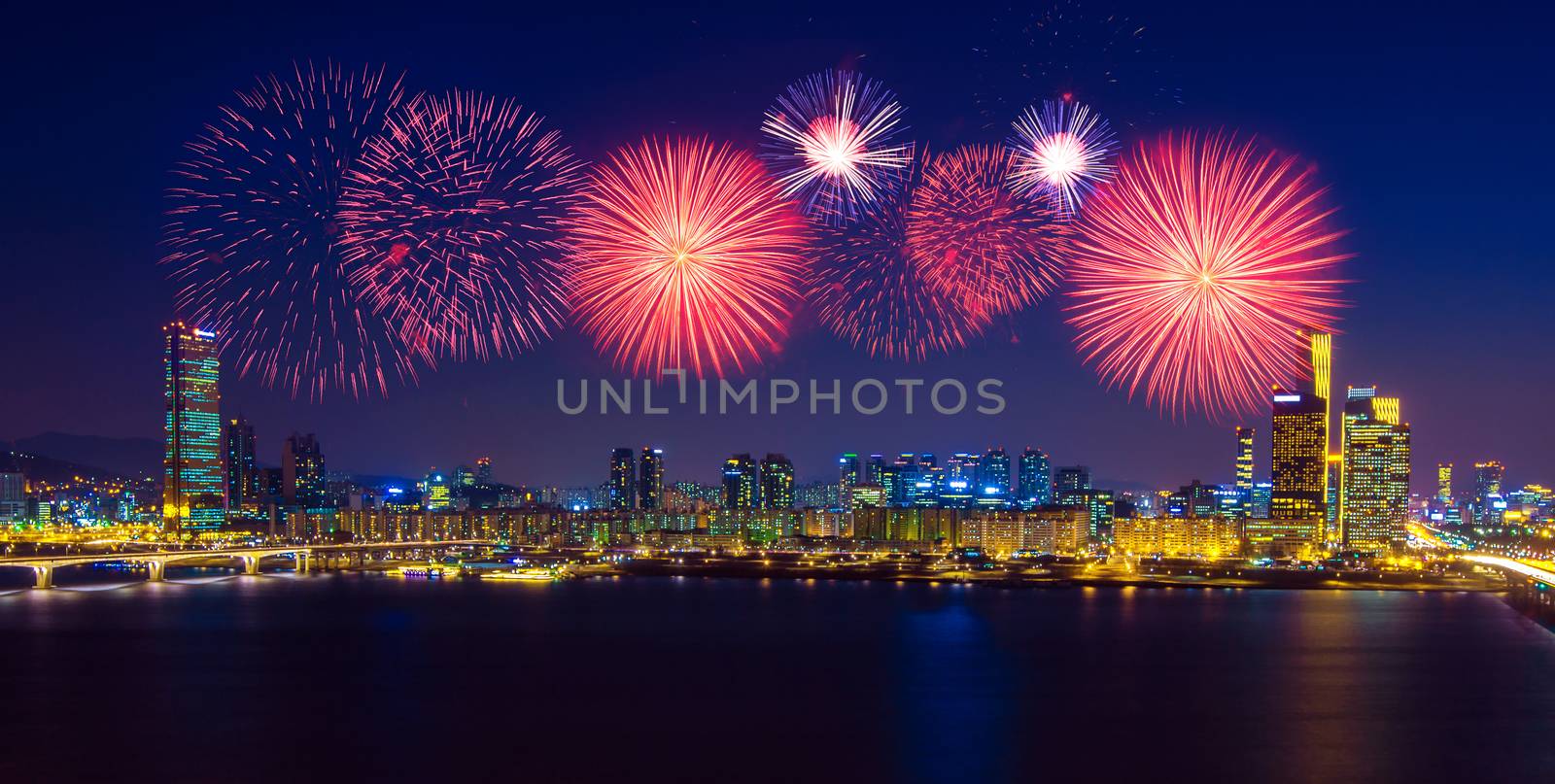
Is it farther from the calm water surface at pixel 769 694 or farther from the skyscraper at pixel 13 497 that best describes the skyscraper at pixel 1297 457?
the skyscraper at pixel 13 497

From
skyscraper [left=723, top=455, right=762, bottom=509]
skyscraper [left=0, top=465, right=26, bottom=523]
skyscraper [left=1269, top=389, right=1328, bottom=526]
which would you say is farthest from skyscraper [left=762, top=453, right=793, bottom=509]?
skyscraper [left=0, top=465, right=26, bottom=523]

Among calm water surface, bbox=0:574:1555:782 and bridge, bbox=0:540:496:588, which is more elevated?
calm water surface, bbox=0:574:1555:782

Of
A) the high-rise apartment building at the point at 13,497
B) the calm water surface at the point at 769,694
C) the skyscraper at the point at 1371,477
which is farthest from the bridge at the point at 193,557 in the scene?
the skyscraper at the point at 1371,477

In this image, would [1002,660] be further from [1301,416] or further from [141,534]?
[141,534]

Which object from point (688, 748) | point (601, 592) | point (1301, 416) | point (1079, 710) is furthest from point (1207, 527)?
point (688, 748)

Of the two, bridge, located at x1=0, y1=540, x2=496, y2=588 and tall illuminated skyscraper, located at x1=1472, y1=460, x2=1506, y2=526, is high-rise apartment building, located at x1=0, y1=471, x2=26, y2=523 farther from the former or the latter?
tall illuminated skyscraper, located at x1=1472, y1=460, x2=1506, y2=526

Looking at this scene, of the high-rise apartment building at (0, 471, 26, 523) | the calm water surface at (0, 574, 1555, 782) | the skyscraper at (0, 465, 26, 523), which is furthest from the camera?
the high-rise apartment building at (0, 471, 26, 523)

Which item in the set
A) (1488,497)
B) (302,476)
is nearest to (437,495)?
(302,476)
